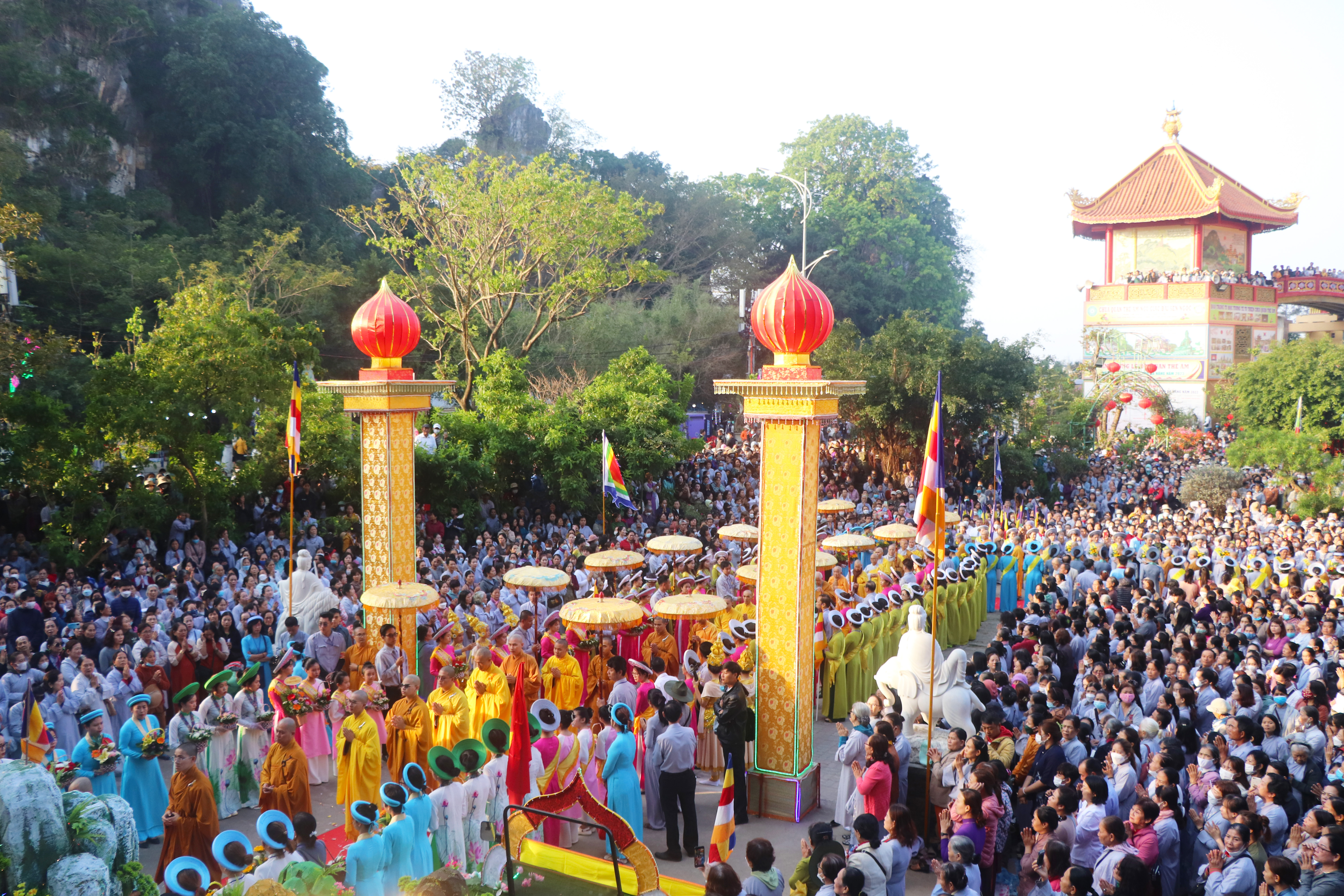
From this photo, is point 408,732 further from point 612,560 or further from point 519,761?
point 612,560

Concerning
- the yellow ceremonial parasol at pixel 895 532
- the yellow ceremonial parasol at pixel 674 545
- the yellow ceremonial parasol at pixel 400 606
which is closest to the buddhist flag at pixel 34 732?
the yellow ceremonial parasol at pixel 400 606

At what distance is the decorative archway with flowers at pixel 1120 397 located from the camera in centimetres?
3625

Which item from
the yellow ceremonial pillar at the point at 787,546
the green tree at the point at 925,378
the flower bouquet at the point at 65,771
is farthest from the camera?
the green tree at the point at 925,378

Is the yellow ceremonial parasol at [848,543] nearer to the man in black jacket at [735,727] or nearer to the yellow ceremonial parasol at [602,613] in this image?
the yellow ceremonial parasol at [602,613]

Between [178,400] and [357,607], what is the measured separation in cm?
595

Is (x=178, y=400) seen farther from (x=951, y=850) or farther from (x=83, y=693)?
(x=951, y=850)

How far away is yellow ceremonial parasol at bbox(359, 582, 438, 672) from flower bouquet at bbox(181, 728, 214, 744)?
6.97 ft

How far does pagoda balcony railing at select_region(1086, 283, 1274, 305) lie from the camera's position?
4044cm

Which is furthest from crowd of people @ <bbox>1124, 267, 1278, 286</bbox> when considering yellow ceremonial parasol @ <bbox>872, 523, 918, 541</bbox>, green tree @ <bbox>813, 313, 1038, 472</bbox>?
yellow ceremonial parasol @ <bbox>872, 523, 918, 541</bbox>

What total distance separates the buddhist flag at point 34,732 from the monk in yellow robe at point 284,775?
1.72 m

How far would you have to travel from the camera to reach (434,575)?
1465 cm

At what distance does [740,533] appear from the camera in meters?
15.4

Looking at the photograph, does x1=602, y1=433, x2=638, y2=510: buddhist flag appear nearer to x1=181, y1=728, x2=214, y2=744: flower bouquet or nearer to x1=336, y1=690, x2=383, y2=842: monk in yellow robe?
x1=336, y1=690, x2=383, y2=842: monk in yellow robe

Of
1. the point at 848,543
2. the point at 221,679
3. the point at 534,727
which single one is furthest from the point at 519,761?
the point at 848,543
